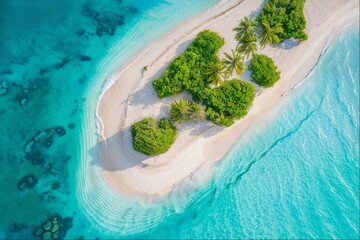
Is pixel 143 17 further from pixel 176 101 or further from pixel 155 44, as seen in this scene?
pixel 176 101

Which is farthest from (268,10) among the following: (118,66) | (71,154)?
(71,154)

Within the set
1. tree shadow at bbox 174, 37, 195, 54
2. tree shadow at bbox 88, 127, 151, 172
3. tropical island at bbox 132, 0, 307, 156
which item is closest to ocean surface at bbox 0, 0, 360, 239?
tree shadow at bbox 88, 127, 151, 172

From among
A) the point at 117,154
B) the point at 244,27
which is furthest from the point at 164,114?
the point at 244,27

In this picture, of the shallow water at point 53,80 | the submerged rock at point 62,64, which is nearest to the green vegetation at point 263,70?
the shallow water at point 53,80

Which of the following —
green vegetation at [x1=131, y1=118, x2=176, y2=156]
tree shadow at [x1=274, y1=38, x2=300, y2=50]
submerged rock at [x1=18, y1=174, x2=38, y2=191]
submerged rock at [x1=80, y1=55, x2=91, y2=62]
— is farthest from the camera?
tree shadow at [x1=274, y1=38, x2=300, y2=50]

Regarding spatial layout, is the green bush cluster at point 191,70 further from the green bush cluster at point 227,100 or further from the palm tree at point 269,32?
the palm tree at point 269,32

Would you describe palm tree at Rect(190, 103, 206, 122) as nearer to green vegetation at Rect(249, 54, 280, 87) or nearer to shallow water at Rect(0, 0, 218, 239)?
green vegetation at Rect(249, 54, 280, 87)
